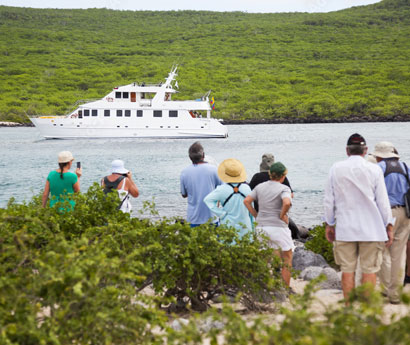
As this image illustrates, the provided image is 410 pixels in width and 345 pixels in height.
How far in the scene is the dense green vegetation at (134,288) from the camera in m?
2.64

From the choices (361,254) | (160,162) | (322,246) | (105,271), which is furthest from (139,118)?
(105,271)

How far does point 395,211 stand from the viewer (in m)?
5.04

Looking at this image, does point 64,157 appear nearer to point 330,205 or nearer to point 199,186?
point 199,186

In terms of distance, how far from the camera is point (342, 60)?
128125 mm

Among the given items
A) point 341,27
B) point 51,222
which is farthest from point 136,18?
point 51,222

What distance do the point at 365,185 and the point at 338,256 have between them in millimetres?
633

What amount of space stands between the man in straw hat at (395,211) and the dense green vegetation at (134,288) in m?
1.10

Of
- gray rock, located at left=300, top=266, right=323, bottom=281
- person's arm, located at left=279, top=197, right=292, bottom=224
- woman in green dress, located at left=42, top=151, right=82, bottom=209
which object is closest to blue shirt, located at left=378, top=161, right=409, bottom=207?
person's arm, located at left=279, top=197, right=292, bottom=224

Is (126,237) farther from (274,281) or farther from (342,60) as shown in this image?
(342,60)

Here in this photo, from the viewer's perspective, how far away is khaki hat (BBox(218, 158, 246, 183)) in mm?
5125

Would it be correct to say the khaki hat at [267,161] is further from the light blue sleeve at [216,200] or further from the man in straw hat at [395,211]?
the man in straw hat at [395,211]

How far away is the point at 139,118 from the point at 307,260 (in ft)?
109

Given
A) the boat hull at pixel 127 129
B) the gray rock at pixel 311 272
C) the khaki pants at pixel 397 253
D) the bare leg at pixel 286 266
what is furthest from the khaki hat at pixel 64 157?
the boat hull at pixel 127 129

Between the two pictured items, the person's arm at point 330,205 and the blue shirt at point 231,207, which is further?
the blue shirt at point 231,207
